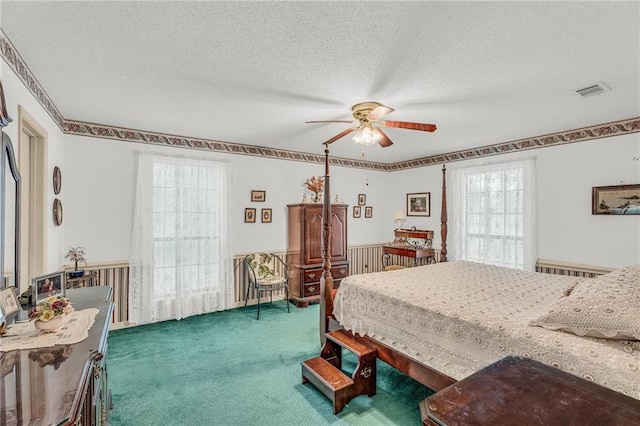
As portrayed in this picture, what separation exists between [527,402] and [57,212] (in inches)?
160

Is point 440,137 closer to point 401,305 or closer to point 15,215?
point 401,305

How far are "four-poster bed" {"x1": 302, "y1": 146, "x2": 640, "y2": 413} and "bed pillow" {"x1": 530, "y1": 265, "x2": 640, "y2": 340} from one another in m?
0.03

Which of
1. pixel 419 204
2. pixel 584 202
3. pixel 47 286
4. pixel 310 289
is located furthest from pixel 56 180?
pixel 584 202

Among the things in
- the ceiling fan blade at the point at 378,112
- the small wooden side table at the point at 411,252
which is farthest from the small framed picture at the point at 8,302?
the small wooden side table at the point at 411,252

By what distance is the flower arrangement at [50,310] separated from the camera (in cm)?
144

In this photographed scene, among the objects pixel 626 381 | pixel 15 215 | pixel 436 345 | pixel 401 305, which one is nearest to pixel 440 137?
pixel 401 305

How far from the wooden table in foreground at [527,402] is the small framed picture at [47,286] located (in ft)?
6.93

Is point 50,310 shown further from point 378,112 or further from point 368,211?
point 368,211

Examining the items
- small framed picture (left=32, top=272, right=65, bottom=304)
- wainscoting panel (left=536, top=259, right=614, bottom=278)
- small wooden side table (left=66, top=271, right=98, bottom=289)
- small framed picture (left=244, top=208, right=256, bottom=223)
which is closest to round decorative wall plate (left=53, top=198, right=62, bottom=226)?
small wooden side table (left=66, top=271, right=98, bottom=289)

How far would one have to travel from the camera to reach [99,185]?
3.82 meters

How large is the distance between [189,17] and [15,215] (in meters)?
1.59

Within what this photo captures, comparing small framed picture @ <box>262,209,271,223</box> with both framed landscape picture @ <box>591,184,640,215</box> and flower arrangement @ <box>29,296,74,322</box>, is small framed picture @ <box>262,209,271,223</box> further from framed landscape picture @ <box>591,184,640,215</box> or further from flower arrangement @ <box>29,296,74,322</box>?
framed landscape picture @ <box>591,184,640,215</box>

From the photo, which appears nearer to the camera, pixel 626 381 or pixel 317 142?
pixel 626 381

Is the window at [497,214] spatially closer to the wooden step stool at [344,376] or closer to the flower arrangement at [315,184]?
the flower arrangement at [315,184]
